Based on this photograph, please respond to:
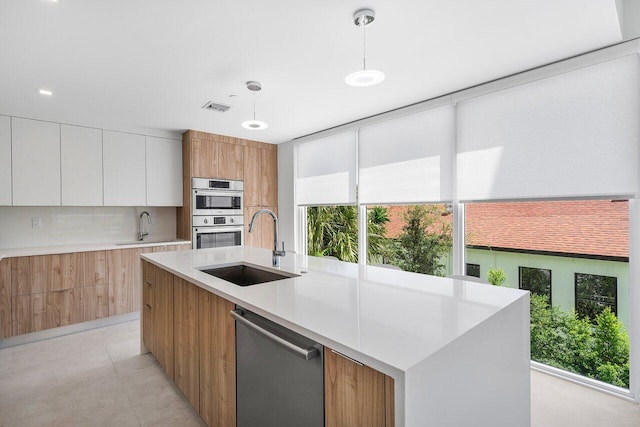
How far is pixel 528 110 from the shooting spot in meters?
2.61

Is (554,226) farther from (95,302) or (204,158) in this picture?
(95,302)

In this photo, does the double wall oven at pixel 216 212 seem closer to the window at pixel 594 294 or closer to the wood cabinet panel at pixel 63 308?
the wood cabinet panel at pixel 63 308

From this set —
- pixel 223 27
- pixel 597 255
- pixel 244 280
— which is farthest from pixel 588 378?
pixel 223 27

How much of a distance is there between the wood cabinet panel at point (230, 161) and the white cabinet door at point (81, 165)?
1.42 m

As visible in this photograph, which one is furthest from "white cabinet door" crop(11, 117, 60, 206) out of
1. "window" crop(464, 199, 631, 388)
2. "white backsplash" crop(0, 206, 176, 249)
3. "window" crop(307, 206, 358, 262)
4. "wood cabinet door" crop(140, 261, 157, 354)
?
"window" crop(464, 199, 631, 388)

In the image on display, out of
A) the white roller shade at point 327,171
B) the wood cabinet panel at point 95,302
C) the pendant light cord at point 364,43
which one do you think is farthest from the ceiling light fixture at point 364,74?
the wood cabinet panel at point 95,302

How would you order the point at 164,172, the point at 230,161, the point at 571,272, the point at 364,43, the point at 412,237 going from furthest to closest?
the point at 230,161
the point at 164,172
the point at 412,237
the point at 571,272
the point at 364,43

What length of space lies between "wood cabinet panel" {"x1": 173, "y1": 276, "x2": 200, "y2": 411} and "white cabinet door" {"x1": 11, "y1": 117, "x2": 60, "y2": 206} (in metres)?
2.56

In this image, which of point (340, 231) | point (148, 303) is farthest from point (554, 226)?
point (148, 303)

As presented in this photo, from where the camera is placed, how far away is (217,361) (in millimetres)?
1628

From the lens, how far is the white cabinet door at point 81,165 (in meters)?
3.66

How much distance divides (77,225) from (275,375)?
3.99 m

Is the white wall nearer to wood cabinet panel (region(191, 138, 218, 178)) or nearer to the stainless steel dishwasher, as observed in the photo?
wood cabinet panel (region(191, 138, 218, 178))

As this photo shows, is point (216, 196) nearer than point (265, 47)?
No
